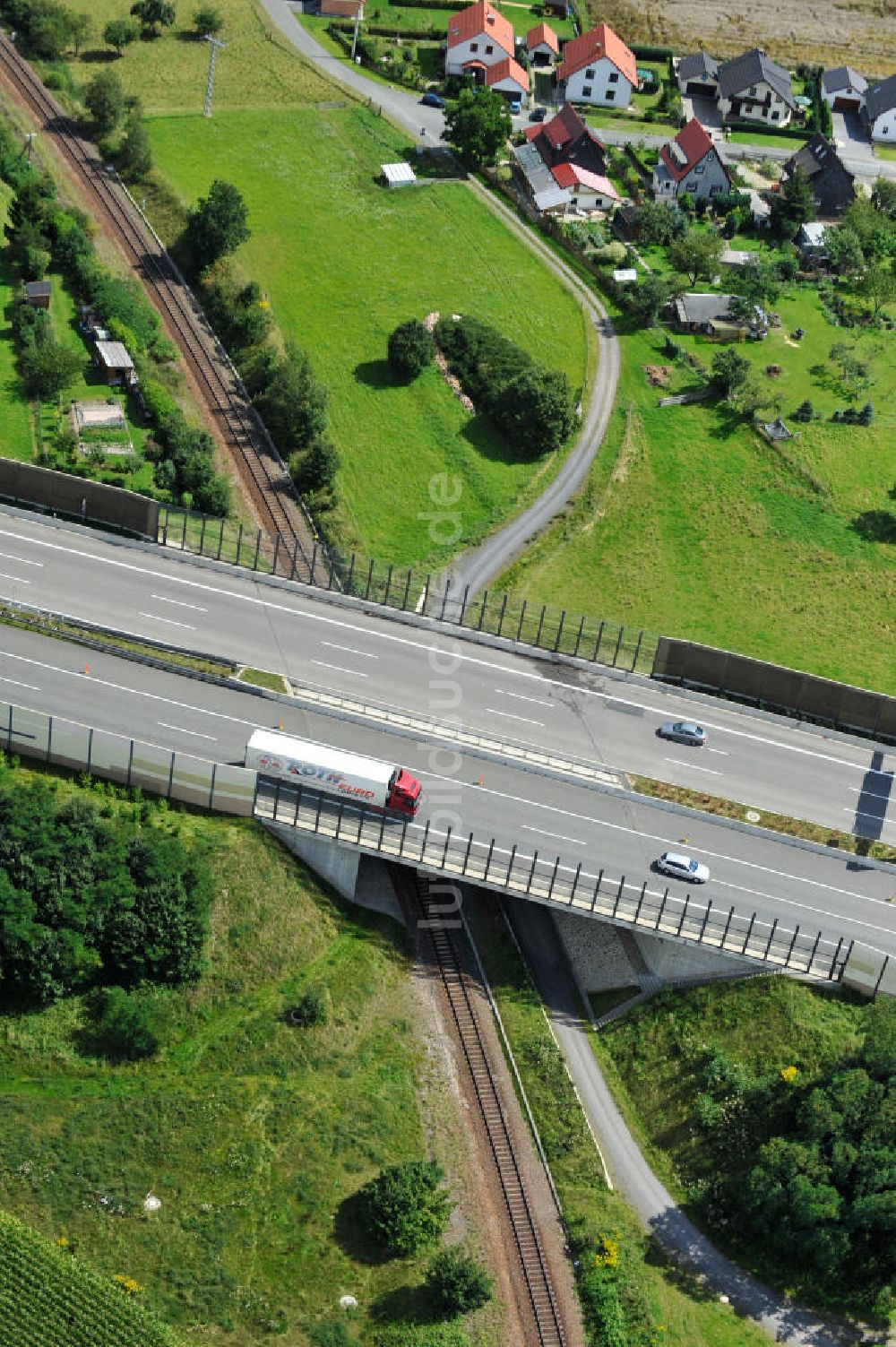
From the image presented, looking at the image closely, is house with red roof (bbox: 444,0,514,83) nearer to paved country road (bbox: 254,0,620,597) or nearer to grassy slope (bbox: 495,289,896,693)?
paved country road (bbox: 254,0,620,597)

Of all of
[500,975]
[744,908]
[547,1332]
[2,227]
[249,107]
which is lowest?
[547,1332]

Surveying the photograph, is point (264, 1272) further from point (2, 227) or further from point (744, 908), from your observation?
point (2, 227)

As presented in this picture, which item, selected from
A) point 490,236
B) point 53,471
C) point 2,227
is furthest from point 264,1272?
point 490,236

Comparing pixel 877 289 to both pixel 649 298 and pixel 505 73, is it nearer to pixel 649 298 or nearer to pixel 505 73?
pixel 649 298

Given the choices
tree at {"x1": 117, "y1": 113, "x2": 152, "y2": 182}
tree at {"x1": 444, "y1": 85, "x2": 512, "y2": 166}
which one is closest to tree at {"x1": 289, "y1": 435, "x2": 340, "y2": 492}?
tree at {"x1": 117, "y1": 113, "x2": 152, "y2": 182}

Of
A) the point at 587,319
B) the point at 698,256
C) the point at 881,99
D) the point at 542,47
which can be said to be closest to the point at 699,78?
the point at 542,47

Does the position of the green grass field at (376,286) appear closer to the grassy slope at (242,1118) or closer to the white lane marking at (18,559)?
Result: the white lane marking at (18,559)

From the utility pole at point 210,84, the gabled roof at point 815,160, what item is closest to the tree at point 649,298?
the gabled roof at point 815,160
